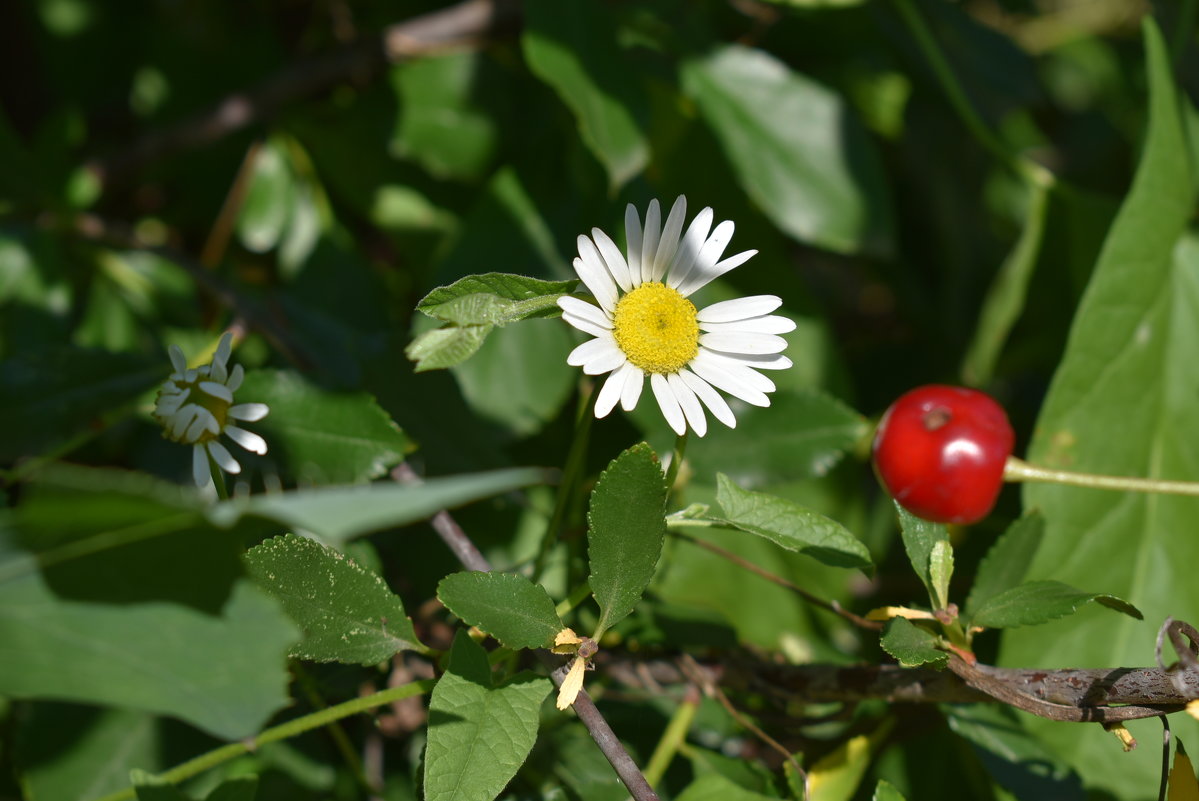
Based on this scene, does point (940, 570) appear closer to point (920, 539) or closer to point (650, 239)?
point (920, 539)

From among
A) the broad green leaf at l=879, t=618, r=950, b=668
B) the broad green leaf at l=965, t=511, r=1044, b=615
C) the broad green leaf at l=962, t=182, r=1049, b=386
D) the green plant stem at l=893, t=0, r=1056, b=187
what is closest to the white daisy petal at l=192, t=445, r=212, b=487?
the broad green leaf at l=879, t=618, r=950, b=668

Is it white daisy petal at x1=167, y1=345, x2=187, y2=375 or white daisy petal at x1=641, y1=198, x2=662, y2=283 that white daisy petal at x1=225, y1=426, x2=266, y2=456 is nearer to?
white daisy petal at x1=167, y1=345, x2=187, y2=375

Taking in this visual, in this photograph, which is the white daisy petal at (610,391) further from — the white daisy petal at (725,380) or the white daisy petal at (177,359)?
the white daisy petal at (177,359)

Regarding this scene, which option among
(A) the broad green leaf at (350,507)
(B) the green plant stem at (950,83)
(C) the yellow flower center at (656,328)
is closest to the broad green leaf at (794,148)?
(B) the green plant stem at (950,83)

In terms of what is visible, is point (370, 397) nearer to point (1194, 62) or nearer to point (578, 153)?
point (578, 153)

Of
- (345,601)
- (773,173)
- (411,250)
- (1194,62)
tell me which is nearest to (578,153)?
(773,173)

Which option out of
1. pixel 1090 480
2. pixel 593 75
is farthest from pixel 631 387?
pixel 593 75
